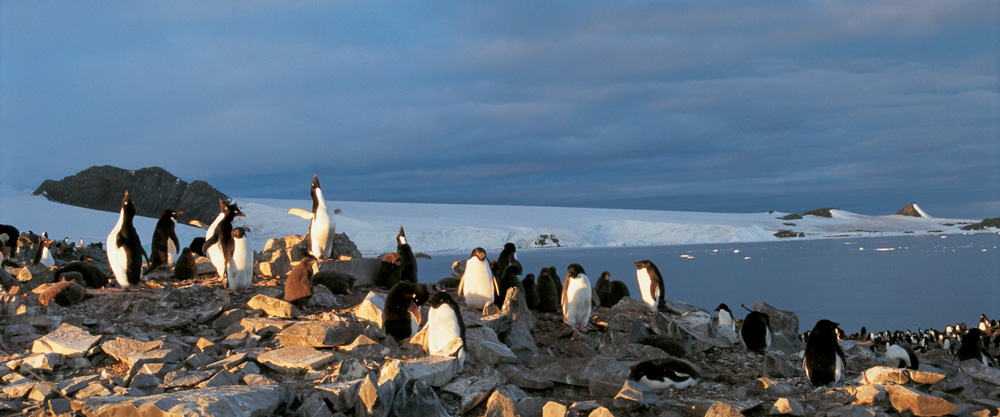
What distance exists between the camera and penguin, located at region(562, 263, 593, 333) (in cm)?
627

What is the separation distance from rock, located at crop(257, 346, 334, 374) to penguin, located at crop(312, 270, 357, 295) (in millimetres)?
2214

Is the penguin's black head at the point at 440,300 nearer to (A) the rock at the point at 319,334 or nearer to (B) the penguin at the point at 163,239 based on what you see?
(A) the rock at the point at 319,334

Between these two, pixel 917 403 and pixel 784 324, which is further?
pixel 784 324

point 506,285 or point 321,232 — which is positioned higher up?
point 321,232

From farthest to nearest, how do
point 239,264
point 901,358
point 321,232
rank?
point 321,232, point 239,264, point 901,358

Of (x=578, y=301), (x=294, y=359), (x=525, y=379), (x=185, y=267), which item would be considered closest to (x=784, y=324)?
(x=578, y=301)

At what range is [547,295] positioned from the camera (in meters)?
7.22

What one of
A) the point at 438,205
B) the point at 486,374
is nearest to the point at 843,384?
the point at 486,374

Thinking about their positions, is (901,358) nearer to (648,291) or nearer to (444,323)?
(648,291)

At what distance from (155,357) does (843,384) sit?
464cm

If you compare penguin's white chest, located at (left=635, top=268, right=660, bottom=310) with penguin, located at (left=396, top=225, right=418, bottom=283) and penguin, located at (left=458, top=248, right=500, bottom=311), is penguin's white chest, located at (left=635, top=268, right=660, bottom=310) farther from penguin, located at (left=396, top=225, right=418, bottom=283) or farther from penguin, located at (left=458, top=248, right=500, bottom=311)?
penguin, located at (left=396, top=225, right=418, bottom=283)

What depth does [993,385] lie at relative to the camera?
5340mm

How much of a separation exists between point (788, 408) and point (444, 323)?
2176mm

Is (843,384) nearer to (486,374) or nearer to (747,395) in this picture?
(747,395)
